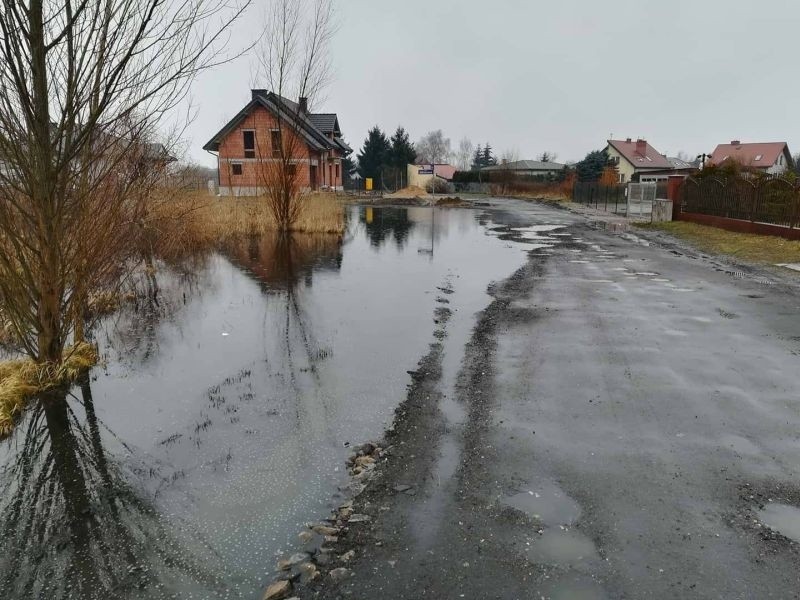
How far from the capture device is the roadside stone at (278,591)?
8.93 ft

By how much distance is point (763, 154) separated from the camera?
212ft

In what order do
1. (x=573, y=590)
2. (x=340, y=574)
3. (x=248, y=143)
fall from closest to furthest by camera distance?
(x=573, y=590) < (x=340, y=574) < (x=248, y=143)

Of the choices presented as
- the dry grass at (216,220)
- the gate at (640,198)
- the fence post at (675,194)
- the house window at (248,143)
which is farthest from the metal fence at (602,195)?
the house window at (248,143)

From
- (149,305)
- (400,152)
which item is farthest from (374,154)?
(149,305)

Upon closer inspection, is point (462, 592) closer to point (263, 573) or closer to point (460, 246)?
point (263, 573)

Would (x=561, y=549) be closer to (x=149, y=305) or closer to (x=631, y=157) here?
(x=149, y=305)

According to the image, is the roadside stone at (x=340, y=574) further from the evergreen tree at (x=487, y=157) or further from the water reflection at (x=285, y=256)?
the evergreen tree at (x=487, y=157)

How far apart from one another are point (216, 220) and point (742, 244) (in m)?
16.4

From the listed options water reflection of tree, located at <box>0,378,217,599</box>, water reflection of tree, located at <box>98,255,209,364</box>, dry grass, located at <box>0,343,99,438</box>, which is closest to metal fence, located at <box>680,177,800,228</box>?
water reflection of tree, located at <box>98,255,209,364</box>

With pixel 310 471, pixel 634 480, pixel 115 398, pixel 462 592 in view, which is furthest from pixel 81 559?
pixel 634 480

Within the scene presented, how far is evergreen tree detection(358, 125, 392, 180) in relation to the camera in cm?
6356

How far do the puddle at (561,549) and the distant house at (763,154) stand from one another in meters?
70.3

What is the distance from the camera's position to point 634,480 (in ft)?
12.1

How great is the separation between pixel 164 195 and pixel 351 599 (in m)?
11.5
